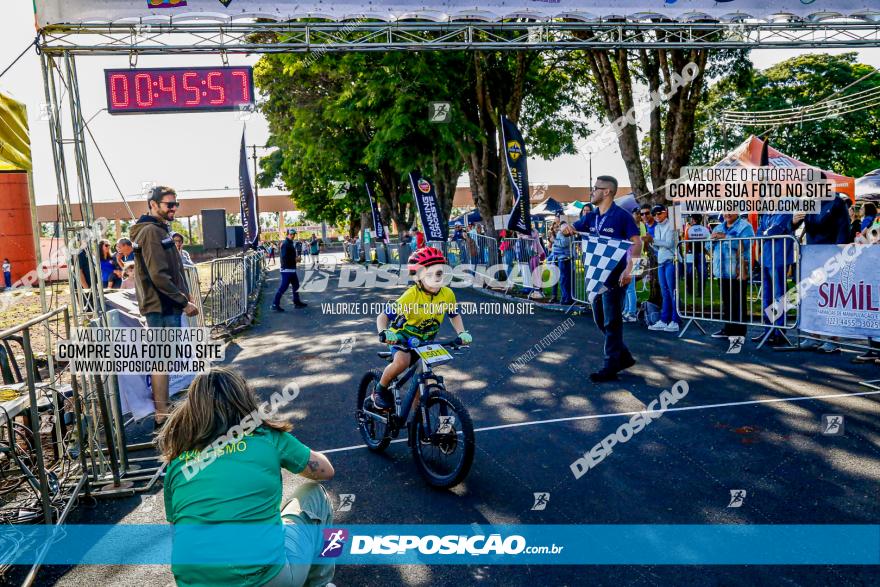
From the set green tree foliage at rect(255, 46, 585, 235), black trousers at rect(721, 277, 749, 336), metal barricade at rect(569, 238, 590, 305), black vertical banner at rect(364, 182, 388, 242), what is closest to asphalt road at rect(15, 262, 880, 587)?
black trousers at rect(721, 277, 749, 336)

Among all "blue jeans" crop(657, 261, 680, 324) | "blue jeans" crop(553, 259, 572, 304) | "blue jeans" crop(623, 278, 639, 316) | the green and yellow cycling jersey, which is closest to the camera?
the green and yellow cycling jersey

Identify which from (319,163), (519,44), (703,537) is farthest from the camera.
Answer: (319,163)

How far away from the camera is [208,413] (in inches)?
104

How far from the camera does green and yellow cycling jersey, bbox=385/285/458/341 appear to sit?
204 inches

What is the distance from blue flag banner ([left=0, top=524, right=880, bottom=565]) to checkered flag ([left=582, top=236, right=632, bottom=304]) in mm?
4071

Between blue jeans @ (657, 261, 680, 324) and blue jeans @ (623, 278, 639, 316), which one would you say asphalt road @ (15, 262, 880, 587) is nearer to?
blue jeans @ (657, 261, 680, 324)

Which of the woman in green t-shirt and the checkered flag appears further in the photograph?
the checkered flag

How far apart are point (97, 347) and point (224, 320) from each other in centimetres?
827

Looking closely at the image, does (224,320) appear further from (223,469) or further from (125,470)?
(223,469)

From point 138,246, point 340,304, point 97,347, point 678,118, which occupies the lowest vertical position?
point 340,304

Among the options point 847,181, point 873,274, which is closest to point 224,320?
point 873,274

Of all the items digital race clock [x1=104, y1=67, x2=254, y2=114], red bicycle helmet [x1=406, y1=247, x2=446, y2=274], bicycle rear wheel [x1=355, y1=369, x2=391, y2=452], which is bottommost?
bicycle rear wheel [x1=355, y1=369, x2=391, y2=452]

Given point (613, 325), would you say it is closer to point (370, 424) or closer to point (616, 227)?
point (616, 227)

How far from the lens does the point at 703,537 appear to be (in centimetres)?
385
